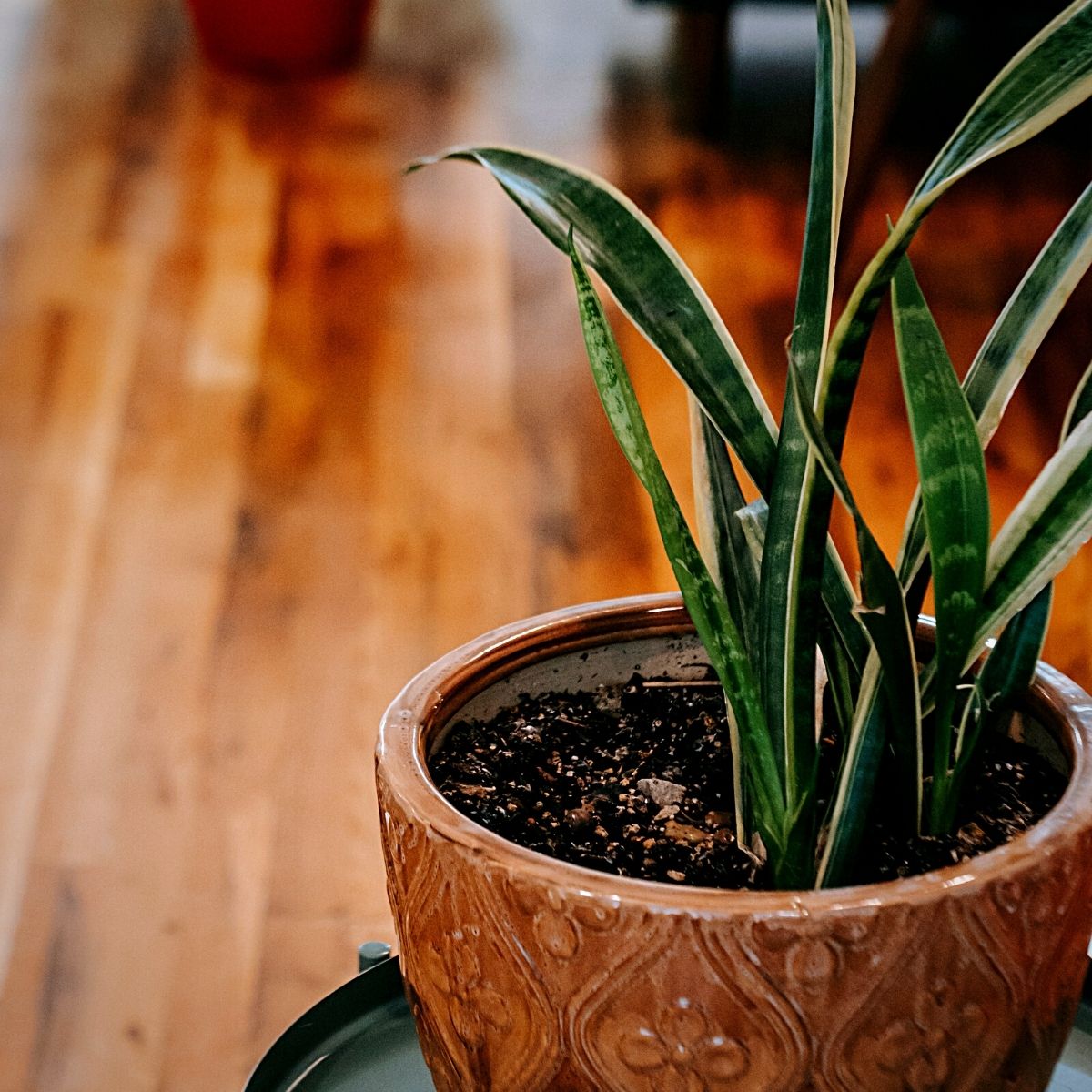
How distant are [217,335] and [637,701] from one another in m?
1.80

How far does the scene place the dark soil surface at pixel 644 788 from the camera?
1.58ft

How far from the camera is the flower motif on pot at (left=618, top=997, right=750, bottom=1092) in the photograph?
416 mm

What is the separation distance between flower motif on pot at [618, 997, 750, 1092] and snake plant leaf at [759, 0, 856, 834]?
0.25 ft

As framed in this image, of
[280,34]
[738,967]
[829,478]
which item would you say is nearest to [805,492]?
[829,478]

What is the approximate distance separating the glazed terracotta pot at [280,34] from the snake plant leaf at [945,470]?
2905mm

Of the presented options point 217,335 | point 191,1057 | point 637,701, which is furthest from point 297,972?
point 217,335

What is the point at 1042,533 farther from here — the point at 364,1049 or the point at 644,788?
the point at 364,1049

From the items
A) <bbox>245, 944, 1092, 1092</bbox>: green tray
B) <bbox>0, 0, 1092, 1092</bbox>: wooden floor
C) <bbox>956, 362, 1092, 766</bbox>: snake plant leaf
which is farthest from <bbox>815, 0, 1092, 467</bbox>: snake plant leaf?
<bbox>0, 0, 1092, 1092</bbox>: wooden floor

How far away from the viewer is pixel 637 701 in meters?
0.58

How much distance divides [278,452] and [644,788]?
152cm

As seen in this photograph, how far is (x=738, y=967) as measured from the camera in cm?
41

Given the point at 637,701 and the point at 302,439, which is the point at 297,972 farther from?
the point at 302,439

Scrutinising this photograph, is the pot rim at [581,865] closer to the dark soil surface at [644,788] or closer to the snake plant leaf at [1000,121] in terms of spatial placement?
the dark soil surface at [644,788]

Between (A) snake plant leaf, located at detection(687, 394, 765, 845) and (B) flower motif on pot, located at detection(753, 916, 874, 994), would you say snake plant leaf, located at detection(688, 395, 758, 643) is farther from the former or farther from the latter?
(B) flower motif on pot, located at detection(753, 916, 874, 994)
